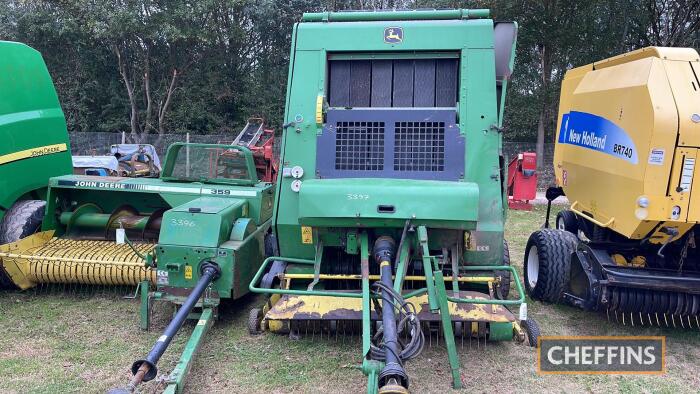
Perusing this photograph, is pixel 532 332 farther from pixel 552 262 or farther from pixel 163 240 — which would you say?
pixel 163 240

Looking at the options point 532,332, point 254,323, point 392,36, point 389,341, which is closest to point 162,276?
point 254,323

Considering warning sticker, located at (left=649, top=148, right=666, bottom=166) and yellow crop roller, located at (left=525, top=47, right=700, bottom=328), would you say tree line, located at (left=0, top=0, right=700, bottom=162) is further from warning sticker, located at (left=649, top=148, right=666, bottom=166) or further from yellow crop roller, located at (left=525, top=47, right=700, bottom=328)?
warning sticker, located at (left=649, top=148, right=666, bottom=166)

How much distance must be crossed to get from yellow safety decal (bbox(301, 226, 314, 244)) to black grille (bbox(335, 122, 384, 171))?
22.5 inches

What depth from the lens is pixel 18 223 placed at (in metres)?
5.25

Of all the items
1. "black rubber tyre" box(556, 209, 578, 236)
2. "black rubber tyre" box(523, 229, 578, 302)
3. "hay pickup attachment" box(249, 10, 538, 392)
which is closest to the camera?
"hay pickup attachment" box(249, 10, 538, 392)

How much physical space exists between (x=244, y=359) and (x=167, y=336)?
2.85 feet

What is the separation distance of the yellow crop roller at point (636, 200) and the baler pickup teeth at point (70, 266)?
378 centimetres

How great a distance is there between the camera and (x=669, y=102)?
13.6ft

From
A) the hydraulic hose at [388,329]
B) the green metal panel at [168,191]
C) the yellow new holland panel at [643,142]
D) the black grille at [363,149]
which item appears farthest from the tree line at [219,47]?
the hydraulic hose at [388,329]

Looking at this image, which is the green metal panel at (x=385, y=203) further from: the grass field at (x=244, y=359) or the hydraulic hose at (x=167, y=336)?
the grass field at (x=244, y=359)

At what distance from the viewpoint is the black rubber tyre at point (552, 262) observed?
202 inches

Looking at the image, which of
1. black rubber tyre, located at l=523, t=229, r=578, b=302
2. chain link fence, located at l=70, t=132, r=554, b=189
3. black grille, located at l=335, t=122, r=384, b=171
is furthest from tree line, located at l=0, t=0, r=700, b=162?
black grille, located at l=335, t=122, r=384, b=171

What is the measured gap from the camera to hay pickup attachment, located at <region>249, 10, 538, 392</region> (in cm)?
381

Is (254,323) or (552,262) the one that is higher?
(552,262)
